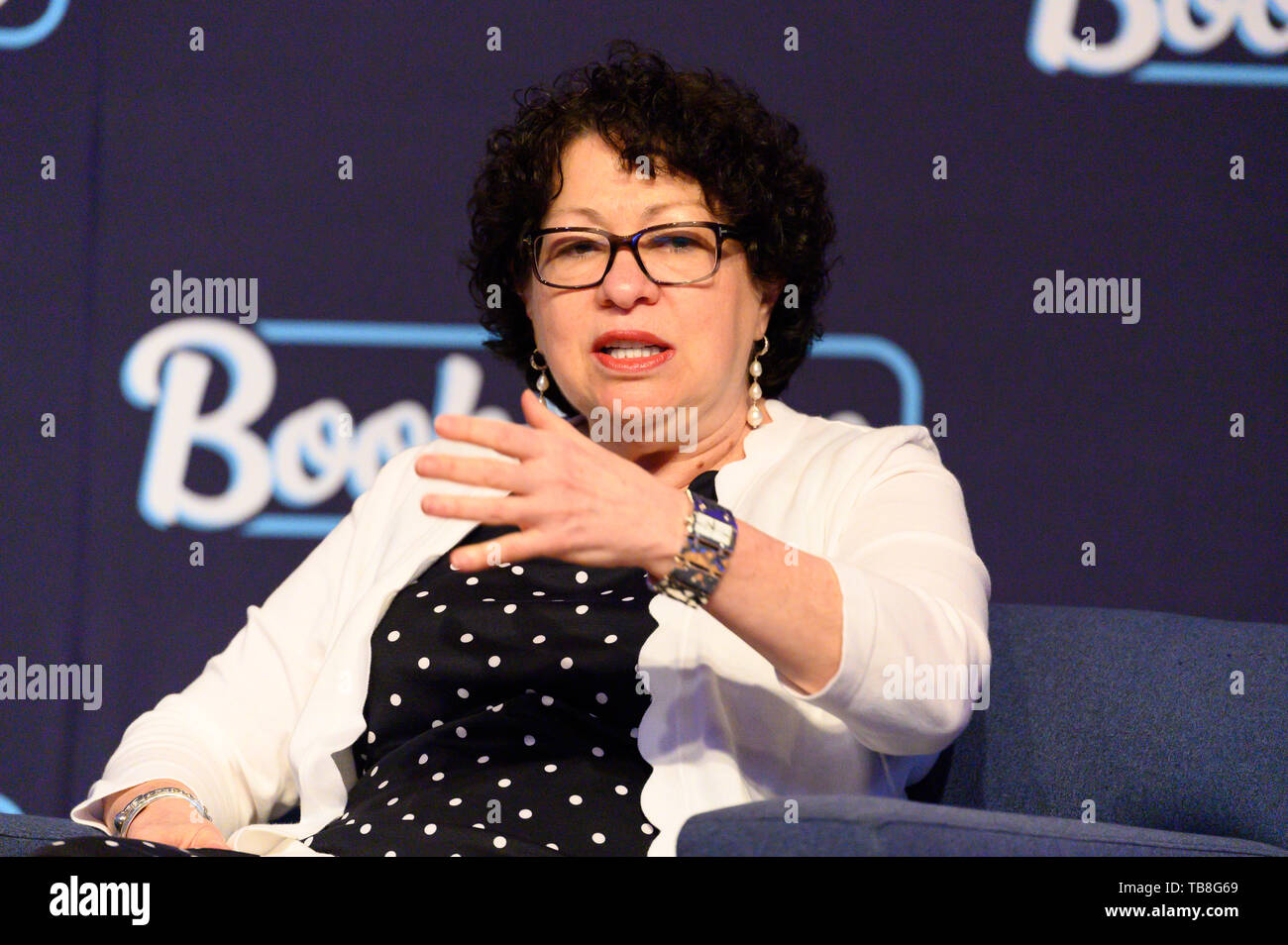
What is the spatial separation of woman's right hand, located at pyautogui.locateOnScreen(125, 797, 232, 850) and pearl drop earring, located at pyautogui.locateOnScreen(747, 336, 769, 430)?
3.03ft

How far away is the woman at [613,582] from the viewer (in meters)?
1.31

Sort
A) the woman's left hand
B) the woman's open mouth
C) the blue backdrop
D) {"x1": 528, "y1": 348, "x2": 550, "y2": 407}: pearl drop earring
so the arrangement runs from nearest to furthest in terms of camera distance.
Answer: the woman's left hand → the woman's open mouth → {"x1": 528, "y1": 348, "x2": 550, "y2": 407}: pearl drop earring → the blue backdrop

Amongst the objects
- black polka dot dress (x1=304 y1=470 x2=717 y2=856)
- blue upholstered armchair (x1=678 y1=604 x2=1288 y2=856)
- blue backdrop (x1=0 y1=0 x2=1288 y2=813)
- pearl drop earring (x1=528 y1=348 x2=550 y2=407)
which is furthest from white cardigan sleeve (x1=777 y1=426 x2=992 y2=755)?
blue backdrop (x1=0 y1=0 x2=1288 y2=813)

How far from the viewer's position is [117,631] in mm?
2672

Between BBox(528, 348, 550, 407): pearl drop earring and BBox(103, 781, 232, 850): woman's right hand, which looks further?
BBox(528, 348, 550, 407): pearl drop earring

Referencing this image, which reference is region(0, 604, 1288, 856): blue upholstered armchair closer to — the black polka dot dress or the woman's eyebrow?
the black polka dot dress

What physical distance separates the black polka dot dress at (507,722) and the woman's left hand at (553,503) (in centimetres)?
35

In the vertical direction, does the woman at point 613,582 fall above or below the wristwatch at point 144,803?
above

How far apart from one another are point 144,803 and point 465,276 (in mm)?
1430

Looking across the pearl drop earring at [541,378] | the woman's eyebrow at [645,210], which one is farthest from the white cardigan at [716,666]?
the woman's eyebrow at [645,210]

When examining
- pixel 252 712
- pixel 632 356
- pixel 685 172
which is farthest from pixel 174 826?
pixel 685 172

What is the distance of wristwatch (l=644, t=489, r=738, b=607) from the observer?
1271 mm

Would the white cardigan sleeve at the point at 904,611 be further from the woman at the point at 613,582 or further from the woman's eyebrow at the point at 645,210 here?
the woman's eyebrow at the point at 645,210
